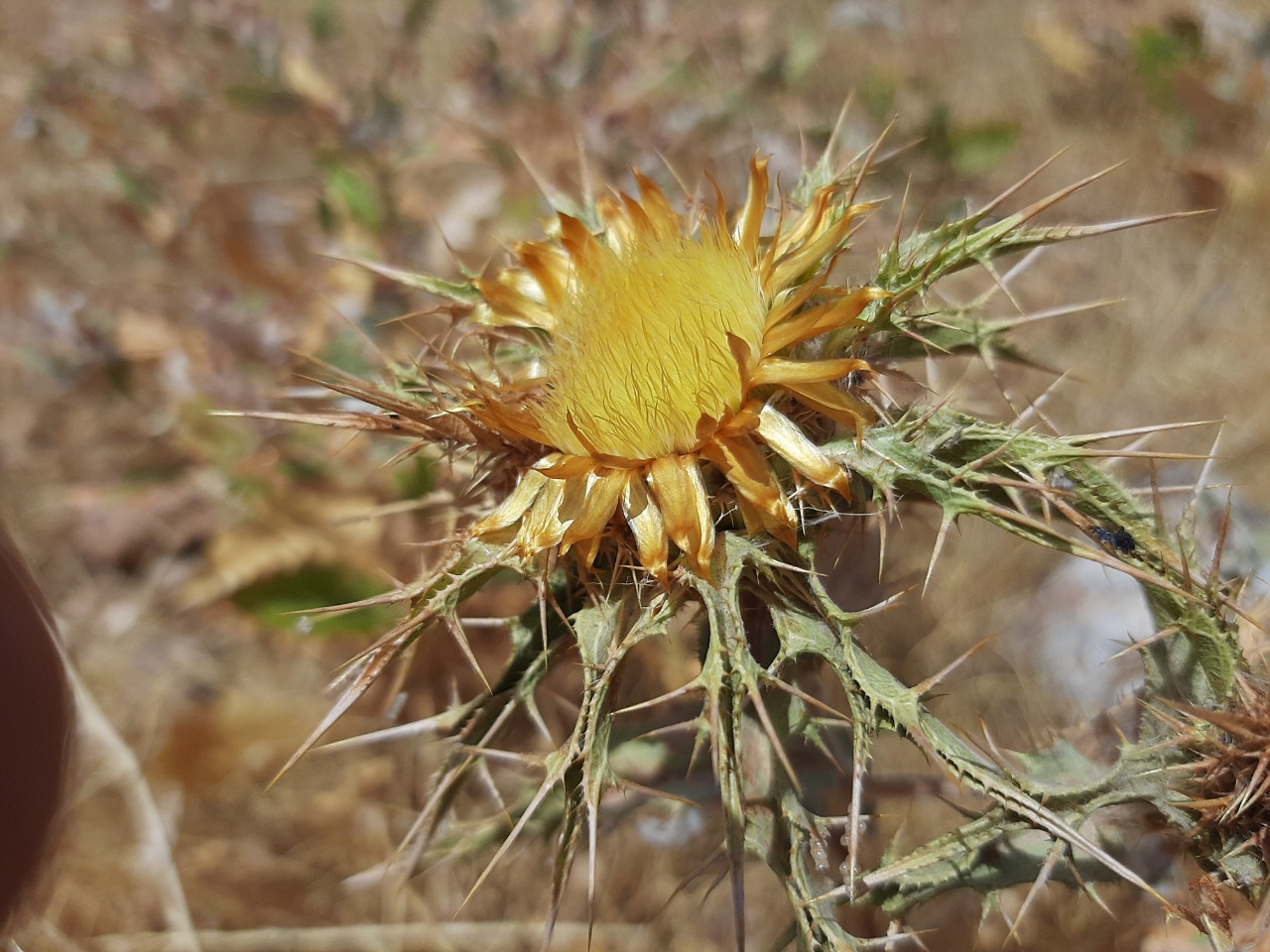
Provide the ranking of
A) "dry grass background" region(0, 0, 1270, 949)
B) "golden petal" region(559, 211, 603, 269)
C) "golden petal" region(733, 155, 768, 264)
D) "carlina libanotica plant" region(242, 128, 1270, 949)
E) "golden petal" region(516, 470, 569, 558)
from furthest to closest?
"dry grass background" region(0, 0, 1270, 949) < "golden petal" region(559, 211, 603, 269) < "golden petal" region(733, 155, 768, 264) < "golden petal" region(516, 470, 569, 558) < "carlina libanotica plant" region(242, 128, 1270, 949)

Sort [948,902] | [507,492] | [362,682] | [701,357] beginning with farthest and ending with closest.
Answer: [948,902] < [507,492] < [701,357] < [362,682]

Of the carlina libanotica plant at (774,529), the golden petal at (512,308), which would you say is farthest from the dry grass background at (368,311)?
the carlina libanotica plant at (774,529)

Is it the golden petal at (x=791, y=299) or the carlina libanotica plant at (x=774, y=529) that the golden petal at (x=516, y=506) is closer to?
the carlina libanotica plant at (x=774, y=529)

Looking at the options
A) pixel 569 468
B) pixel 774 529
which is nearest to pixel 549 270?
pixel 569 468

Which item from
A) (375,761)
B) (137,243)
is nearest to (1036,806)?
(375,761)

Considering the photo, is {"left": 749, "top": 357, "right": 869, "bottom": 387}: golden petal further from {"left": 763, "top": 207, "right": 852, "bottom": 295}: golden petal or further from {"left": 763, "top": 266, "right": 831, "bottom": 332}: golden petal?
{"left": 763, "top": 207, "right": 852, "bottom": 295}: golden petal

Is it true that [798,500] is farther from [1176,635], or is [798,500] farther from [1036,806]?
[1176,635]

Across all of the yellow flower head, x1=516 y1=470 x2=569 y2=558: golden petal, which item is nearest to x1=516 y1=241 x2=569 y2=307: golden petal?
the yellow flower head
